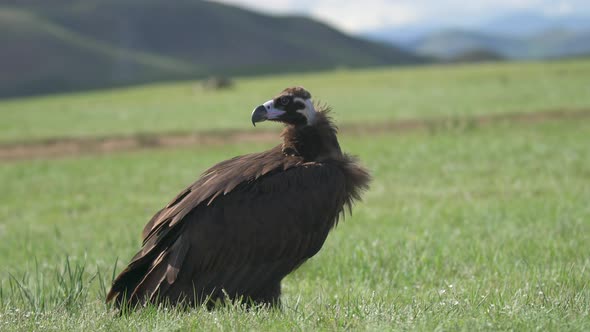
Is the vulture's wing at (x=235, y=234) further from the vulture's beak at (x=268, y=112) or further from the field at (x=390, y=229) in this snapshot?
the vulture's beak at (x=268, y=112)

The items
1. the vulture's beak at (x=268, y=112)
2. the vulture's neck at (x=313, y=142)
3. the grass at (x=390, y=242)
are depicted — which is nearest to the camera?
the grass at (x=390, y=242)

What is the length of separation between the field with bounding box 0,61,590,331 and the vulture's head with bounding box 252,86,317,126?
1637 millimetres

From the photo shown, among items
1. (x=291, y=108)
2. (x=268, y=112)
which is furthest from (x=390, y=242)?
(x=268, y=112)

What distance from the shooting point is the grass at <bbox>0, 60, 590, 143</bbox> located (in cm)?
3291

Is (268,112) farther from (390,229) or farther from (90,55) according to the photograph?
(90,55)

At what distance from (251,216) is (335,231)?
4.73 metres

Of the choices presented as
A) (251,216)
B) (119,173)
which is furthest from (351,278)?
(119,173)

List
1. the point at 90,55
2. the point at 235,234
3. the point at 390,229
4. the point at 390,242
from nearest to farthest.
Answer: the point at 235,234
the point at 390,242
the point at 390,229
the point at 90,55

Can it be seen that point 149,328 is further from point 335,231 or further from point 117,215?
point 117,215

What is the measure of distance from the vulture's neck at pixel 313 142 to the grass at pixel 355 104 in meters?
25.2

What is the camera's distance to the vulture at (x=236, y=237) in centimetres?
605

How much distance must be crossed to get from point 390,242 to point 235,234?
137 inches

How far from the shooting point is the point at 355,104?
4069 centimetres

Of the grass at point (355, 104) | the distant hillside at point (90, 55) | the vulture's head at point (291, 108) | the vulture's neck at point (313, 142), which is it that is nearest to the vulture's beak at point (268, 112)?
the vulture's head at point (291, 108)
